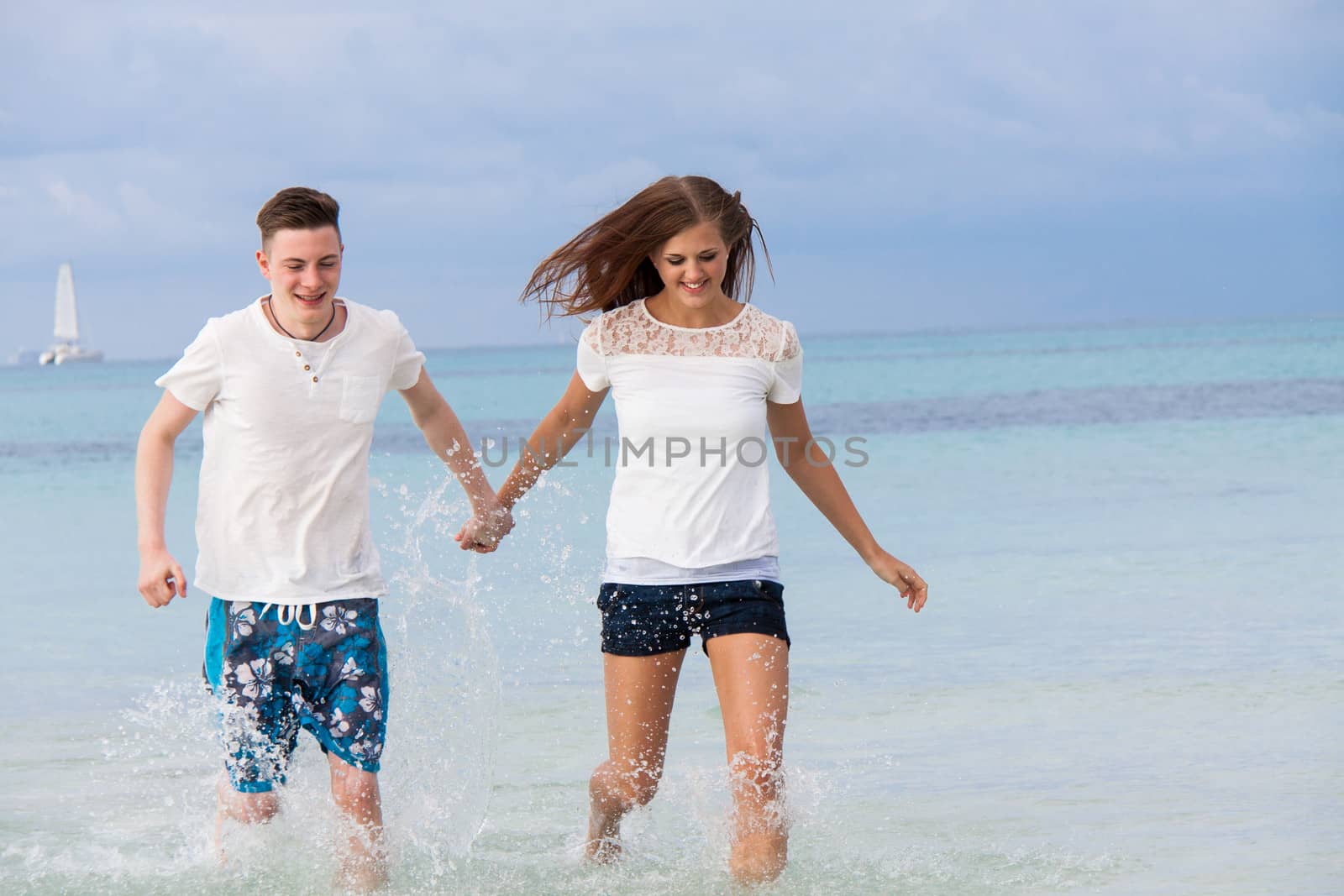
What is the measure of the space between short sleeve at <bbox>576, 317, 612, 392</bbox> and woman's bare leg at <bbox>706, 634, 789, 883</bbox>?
2.26ft

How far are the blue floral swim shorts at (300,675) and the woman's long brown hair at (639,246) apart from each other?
36.0 inches

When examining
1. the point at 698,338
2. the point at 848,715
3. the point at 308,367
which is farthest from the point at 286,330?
the point at 848,715

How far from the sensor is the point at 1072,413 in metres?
24.5

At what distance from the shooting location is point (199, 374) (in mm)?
3402

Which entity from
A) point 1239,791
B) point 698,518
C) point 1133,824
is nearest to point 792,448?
point 698,518

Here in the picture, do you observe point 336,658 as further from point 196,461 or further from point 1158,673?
point 196,461

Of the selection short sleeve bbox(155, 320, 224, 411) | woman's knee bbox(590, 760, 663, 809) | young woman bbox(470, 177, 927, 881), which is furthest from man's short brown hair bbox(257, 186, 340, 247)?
woman's knee bbox(590, 760, 663, 809)

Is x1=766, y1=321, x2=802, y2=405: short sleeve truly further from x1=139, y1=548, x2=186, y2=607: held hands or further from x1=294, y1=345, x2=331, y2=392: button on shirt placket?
x1=139, y1=548, x2=186, y2=607: held hands

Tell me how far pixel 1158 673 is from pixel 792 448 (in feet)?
9.51

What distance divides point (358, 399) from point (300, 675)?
2.09ft

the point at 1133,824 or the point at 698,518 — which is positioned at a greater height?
the point at 698,518

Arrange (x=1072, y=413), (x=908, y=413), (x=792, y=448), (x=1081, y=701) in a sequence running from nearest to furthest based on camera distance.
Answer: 1. (x=792, y=448)
2. (x=1081, y=701)
3. (x=1072, y=413)
4. (x=908, y=413)

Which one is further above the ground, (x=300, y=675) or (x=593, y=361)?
(x=593, y=361)

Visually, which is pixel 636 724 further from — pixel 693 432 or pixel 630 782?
pixel 693 432
